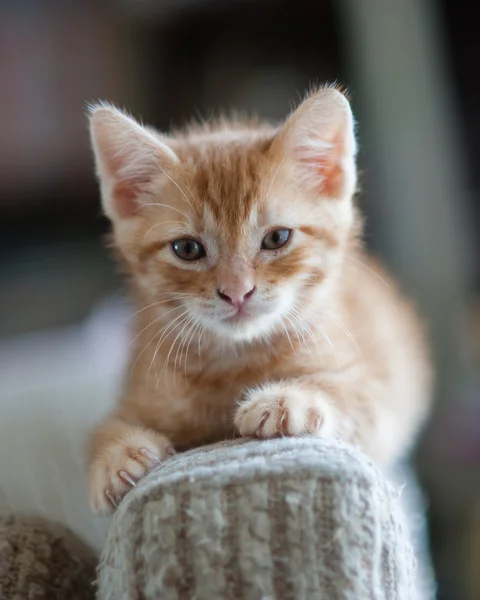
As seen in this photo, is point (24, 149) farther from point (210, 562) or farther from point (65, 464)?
point (210, 562)

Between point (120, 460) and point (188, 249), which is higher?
point (188, 249)

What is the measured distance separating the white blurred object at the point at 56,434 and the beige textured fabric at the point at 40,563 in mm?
110

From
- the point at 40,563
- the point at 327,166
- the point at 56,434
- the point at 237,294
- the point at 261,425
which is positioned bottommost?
the point at 56,434

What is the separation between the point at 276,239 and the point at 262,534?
1.55 ft

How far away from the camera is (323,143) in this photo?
1.05m

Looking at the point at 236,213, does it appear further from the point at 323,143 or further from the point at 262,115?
the point at 262,115

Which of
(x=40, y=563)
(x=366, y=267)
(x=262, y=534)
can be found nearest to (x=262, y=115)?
(x=366, y=267)

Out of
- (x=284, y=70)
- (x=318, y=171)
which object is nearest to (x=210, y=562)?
(x=318, y=171)

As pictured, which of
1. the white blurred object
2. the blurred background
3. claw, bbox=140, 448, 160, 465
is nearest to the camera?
claw, bbox=140, 448, 160, 465

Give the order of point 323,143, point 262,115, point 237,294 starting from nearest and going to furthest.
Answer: point 237,294 → point 323,143 → point 262,115

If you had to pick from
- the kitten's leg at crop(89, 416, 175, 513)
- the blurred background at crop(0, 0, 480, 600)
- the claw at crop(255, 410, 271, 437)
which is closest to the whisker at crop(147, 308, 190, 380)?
the kitten's leg at crop(89, 416, 175, 513)

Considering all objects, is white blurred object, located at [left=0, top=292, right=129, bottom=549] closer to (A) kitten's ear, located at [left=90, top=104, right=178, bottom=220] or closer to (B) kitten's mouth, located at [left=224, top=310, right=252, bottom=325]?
(A) kitten's ear, located at [left=90, top=104, right=178, bottom=220]

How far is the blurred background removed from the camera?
2.18 meters

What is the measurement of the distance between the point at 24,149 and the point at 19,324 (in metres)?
0.82
